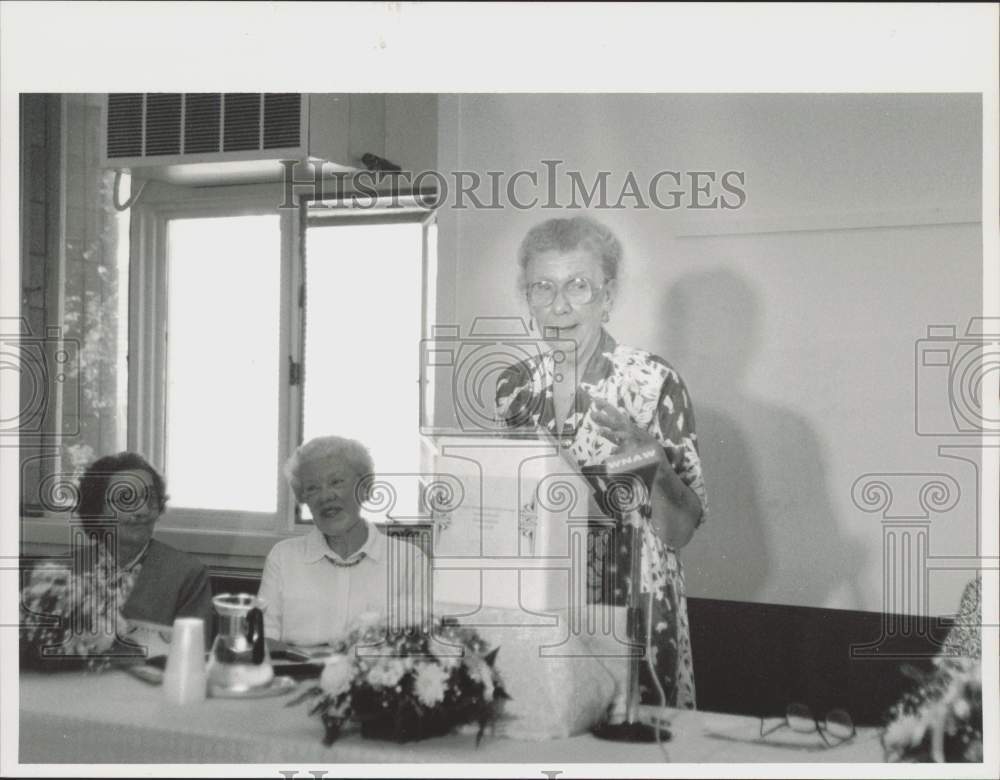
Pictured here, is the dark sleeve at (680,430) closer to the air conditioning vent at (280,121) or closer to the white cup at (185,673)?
the air conditioning vent at (280,121)

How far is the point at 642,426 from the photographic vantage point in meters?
3.48

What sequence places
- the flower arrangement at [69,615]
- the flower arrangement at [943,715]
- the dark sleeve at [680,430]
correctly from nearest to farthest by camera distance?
the flower arrangement at [943,715] < the flower arrangement at [69,615] < the dark sleeve at [680,430]

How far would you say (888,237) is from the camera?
347 centimetres

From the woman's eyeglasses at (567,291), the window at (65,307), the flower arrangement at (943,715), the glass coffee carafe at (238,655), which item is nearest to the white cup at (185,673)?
the glass coffee carafe at (238,655)

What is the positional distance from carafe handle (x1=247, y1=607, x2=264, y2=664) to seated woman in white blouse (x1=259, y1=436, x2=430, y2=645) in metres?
0.14

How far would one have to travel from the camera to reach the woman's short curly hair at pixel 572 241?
3500mm

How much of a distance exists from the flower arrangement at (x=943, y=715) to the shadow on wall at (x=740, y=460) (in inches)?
16.7

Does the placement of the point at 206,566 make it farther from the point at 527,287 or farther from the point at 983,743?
the point at 983,743

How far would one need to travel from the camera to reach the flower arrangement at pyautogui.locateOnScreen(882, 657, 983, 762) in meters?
3.11

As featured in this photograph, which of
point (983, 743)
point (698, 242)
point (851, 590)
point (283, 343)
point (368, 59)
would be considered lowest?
point (983, 743)

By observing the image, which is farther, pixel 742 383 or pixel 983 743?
pixel 742 383

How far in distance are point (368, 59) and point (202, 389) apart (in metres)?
1.02

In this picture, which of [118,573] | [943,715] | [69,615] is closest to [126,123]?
[118,573]

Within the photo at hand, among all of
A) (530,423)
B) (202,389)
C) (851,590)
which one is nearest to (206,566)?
(202,389)
